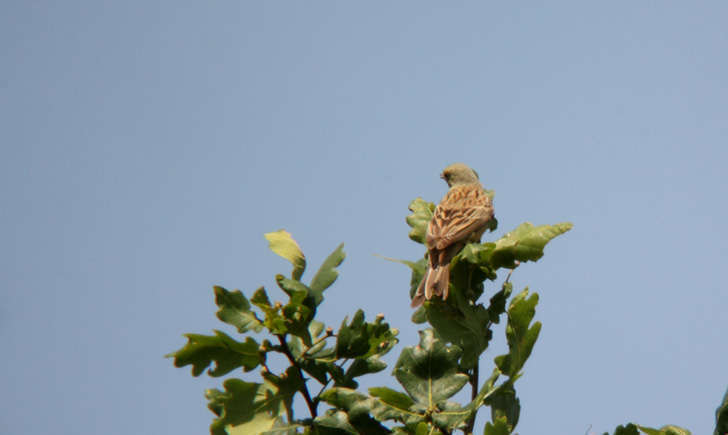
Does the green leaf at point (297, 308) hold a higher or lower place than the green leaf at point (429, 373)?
higher

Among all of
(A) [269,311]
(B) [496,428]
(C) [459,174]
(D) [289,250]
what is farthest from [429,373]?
(C) [459,174]

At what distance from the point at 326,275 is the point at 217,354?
560mm

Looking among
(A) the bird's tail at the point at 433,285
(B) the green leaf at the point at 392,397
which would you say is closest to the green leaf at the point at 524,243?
(A) the bird's tail at the point at 433,285

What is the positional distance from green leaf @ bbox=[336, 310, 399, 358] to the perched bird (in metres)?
0.45

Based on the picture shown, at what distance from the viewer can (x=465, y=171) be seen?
7.81m

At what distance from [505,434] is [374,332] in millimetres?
723

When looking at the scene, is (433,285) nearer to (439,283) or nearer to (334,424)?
(439,283)

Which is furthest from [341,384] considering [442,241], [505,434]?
[442,241]

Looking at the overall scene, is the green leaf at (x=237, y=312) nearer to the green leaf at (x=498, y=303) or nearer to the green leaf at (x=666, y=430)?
the green leaf at (x=498, y=303)

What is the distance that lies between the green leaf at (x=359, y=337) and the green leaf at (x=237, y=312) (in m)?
0.35

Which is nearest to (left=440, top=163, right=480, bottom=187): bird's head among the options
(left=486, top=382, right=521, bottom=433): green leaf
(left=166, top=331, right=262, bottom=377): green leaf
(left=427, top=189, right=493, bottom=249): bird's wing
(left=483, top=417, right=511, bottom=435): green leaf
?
(left=427, top=189, right=493, bottom=249): bird's wing

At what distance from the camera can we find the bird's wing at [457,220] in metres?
4.83

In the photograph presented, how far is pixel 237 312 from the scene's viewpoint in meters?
3.41

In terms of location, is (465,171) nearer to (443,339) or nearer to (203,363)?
(443,339)
